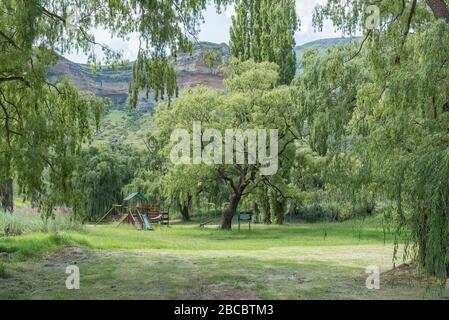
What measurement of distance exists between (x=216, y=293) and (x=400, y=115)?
131 inches

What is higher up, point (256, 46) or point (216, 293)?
point (256, 46)

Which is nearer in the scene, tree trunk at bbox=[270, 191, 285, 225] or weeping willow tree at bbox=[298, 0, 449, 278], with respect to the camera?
weeping willow tree at bbox=[298, 0, 449, 278]

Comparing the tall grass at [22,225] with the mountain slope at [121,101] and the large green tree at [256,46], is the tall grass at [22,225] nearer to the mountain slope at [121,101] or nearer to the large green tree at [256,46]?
the large green tree at [256,46]

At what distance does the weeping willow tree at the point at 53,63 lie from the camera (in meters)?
7.13

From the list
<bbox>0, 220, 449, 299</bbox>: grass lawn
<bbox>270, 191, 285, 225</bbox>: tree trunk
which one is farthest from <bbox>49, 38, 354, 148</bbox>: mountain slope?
<bbox>0, 220, 449, 299</bbox>: grass lawn

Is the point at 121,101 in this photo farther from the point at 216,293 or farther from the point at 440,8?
the point at 216,293

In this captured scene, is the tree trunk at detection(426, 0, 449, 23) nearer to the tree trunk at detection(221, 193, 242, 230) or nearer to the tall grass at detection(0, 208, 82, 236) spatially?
the tall grass at detection(0, 208, 82, 236)

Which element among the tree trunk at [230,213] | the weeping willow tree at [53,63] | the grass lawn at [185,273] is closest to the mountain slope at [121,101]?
the tree trunk at [230,213]

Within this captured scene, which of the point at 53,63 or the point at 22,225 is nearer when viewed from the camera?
the point at 53,63

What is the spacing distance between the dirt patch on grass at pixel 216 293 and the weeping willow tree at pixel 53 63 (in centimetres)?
225

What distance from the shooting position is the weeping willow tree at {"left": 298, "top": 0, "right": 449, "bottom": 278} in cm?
490

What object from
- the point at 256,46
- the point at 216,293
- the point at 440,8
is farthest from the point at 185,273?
the point at 256,46

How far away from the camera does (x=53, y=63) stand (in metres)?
8.59

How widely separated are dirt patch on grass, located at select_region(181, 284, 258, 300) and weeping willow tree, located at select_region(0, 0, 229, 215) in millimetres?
2253
